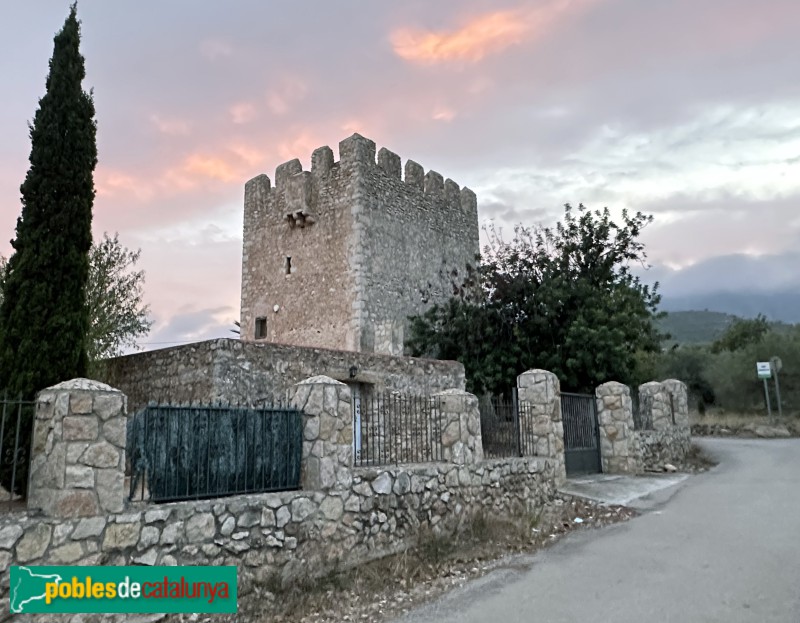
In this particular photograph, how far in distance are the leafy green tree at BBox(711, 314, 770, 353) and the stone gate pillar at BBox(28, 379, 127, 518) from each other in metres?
45.9

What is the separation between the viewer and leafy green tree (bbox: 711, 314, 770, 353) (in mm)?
43753

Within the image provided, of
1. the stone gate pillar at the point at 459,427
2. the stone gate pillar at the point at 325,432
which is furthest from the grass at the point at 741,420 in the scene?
the stone gate pillar at the point at 325,432

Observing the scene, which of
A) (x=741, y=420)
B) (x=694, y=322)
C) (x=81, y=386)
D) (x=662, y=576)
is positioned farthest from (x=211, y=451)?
(x=694, y=322)

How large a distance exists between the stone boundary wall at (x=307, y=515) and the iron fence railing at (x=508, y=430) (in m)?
0.81

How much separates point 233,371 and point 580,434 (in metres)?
7.49

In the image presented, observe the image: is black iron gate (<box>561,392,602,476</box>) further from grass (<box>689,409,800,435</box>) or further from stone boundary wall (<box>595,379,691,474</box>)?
grass (<box>689,409,800,435</box>)

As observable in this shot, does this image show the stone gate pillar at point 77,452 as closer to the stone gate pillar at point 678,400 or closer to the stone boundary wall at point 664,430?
the stone boundary wall at point 664,430

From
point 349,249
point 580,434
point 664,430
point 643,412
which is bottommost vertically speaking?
point 664,430

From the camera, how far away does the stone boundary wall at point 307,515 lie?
4785 millimetres

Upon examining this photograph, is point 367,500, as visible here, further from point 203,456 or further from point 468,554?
point 203,456

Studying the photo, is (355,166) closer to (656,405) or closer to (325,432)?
(656,405)

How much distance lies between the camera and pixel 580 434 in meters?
12.9

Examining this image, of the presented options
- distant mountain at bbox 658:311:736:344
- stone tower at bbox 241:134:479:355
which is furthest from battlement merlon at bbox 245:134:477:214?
distant mountain at bbox 658:311:736:344

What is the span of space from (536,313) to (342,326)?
18.0 feet
